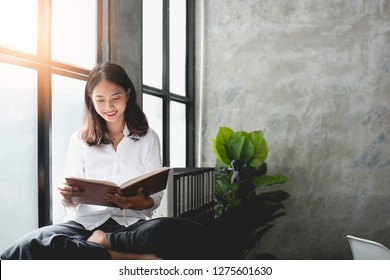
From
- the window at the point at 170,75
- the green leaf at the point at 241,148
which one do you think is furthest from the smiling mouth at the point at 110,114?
the green leaf at the point at 241,148

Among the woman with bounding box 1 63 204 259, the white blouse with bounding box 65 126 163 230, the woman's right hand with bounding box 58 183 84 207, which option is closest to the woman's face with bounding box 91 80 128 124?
the woman with bounding box 1 63 204 259

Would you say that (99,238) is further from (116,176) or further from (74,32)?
(74,32)

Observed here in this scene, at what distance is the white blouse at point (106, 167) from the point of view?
1.96m

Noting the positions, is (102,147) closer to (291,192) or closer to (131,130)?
(131,130)

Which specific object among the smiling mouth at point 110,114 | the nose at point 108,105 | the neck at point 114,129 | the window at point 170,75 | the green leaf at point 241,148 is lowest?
the green leaf at point 241,148

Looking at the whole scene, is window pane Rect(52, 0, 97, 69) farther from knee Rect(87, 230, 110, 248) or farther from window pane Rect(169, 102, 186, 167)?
window pane Rect(169, 102, 186, 167)

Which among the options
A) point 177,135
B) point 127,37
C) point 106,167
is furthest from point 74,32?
point 177,135

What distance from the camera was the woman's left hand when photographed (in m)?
1.72

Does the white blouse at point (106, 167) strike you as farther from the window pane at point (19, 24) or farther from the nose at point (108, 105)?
the window pane at point (19, 24)

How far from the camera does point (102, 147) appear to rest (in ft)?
6.61

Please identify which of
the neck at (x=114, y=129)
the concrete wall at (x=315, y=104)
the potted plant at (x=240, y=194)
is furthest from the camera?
the concrete wall at (x=315, y=104)

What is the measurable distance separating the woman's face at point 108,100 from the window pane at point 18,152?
42cm

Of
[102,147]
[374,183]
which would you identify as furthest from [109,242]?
[374,183]
